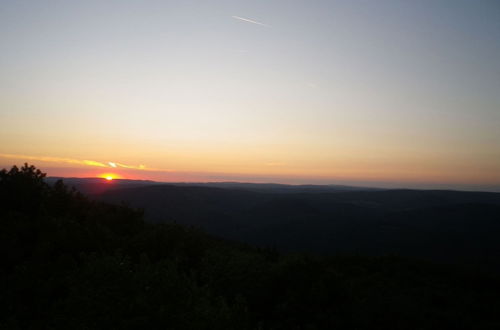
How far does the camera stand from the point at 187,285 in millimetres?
10547

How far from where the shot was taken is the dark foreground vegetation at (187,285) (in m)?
8.77

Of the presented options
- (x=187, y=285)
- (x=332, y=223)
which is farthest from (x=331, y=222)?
(x=187, y=285)

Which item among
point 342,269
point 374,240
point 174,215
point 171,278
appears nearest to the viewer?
point 171,278

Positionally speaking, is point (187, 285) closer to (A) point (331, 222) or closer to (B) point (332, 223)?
(B) point (332, 223)

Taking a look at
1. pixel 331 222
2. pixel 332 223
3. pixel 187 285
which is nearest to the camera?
pixel 187 285

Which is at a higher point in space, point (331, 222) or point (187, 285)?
point (187, 285)

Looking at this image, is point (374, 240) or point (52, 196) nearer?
point (52, 196)

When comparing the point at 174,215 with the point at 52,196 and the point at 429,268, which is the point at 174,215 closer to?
the point at 52,196

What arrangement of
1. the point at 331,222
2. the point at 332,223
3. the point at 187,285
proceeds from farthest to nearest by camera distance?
the point at 331,222
the point at 332,223
the point at 187,285

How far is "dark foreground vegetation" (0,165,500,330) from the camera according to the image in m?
8.77

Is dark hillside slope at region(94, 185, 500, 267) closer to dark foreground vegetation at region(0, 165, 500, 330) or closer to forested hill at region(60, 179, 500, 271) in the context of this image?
forested hill at region(60, 179, 500, 271)

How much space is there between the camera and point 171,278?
10406mm

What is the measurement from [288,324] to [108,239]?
9.68 metres

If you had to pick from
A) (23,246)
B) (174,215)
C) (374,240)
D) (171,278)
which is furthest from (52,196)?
(174,215)
